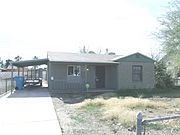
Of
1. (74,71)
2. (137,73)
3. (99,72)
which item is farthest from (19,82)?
(137,73)

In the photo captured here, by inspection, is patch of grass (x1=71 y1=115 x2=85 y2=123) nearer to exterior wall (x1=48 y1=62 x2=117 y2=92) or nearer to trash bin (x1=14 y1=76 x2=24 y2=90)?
exterior wall (x1=48 y1=62 x2=117 y2=92)

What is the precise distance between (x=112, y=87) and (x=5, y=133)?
20626 millimetres

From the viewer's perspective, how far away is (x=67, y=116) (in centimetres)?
1162

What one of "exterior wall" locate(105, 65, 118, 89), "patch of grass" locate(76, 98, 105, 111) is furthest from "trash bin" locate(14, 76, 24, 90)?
"patch of grass" locate(76, 98, 105, 111)

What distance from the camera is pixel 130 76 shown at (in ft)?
92.1

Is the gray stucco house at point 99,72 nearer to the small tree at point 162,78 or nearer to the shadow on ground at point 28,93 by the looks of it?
the shadow on ground at point 28,93

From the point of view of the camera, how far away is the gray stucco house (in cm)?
2547

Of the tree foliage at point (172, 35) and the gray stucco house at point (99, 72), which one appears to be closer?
the tree foliage at point (172, 35)

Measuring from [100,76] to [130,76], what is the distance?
2970 mm

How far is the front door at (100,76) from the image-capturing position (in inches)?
1133

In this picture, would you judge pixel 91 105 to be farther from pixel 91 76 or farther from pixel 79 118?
pixel 91 76

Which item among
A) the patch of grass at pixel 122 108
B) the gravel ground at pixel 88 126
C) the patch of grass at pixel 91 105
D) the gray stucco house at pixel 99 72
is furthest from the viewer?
the gray stucco house at pixel 99 72

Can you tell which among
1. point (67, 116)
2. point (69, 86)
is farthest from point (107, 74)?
point (67, 116)

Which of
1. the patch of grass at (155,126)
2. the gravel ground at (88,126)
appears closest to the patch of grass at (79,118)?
the gravel ground at (88,126)
